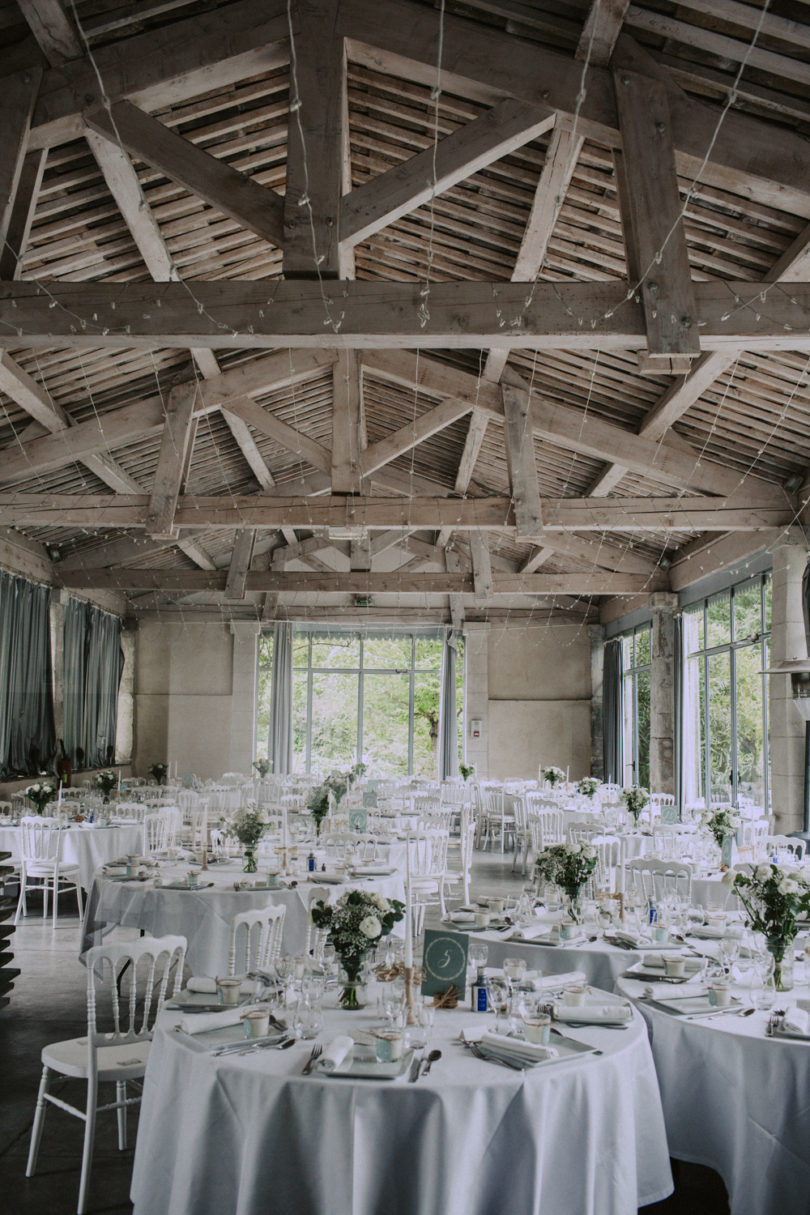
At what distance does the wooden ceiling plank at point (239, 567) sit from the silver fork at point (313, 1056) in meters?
11.0

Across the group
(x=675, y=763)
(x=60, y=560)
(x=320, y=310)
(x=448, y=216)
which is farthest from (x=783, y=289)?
(x=60, y=560)

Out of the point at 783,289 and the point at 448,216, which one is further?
the point at 448,216

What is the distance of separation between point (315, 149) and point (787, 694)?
6634 millimetres

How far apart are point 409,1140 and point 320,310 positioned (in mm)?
3965

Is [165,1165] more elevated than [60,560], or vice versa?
[60,560]

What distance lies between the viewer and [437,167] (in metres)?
5.30

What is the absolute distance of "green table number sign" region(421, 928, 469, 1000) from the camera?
11.0ft

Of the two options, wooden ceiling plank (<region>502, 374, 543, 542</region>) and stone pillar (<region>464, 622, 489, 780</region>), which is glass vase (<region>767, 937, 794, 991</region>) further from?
stone pillar (<region>464, 622, 489, 780</region>)

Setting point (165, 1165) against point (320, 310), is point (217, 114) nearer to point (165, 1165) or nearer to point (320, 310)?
point (320, 310)

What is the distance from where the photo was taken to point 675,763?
13094mm

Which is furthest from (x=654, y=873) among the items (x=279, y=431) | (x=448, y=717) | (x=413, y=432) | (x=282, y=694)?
(x=282, y=694)

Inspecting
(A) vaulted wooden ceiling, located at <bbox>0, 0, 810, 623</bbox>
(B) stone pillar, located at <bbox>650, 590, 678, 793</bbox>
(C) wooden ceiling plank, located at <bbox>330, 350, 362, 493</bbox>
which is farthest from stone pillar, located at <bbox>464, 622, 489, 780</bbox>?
(C) wooden ceiling plank, located at <bbox>330, 350, 362, 493</bbox>

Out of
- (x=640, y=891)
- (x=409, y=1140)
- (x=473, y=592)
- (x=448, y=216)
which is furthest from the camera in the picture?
(x=473, y=592)

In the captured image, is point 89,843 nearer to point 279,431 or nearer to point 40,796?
point 40,796
